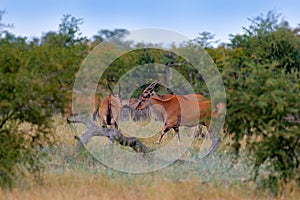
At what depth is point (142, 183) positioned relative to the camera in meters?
8.45

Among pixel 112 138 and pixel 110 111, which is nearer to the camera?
pixel 112 138

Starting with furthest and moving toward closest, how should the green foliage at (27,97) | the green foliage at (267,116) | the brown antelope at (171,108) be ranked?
the brown antelope at (171,108)
the green foliage at (27,97)
the green foliage at (267,116)

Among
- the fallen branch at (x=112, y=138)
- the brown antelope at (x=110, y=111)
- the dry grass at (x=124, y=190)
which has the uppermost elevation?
the brown antelope at (x=110, y=111)

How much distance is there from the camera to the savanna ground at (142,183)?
7891mm

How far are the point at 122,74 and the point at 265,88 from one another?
796 centimetres

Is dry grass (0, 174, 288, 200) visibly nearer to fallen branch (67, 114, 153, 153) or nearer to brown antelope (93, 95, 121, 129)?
fallen branch (67, 114, 153, 153)

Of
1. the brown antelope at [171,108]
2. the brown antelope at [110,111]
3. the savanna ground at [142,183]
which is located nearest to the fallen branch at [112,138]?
the savanna ground at [142,183]

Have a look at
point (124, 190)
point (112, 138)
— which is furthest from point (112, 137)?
point (124, 190)

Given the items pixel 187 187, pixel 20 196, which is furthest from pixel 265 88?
pixel 20 196

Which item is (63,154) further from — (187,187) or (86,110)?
(187,187)

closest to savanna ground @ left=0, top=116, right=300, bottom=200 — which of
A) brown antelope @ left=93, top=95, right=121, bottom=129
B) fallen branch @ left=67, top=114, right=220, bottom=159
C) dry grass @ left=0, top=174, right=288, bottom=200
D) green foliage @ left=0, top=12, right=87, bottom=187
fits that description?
dry grass @ left=0, top=174, right=288, bottom=200

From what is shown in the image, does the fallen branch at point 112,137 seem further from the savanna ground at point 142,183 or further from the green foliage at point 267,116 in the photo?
the green foliage at point 267,116

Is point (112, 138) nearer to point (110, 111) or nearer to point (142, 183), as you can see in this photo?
point (142, 183)

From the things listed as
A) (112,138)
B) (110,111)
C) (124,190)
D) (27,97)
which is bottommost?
(124,190)
